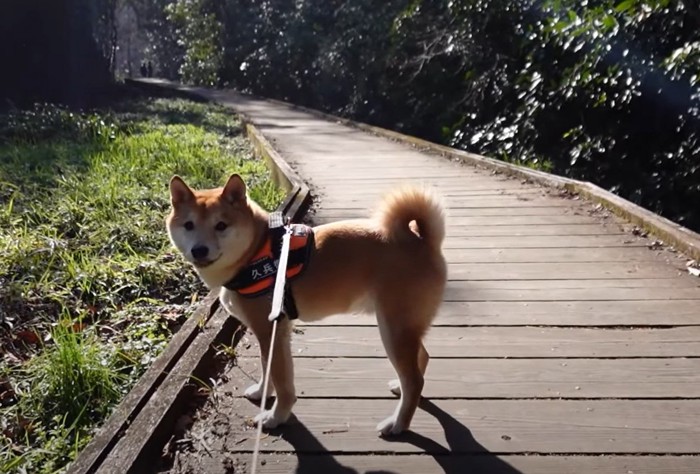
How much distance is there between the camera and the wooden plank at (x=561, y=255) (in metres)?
4.42

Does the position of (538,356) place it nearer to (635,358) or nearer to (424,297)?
(635,358)

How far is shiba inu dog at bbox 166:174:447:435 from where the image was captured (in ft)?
8.41

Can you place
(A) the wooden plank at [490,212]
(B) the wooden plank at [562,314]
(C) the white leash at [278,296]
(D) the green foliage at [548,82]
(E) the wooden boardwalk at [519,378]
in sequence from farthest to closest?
(D) the green foliage at [548,82]
(A) the wooden plank at [490,212]
(B) the wooden plank at [562,314]
(E) the wooden boardwalk at [519,378]
(C) the white leash at [278,296]

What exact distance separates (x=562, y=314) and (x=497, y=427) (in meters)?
1.19

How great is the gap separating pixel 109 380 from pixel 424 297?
4.57 ft

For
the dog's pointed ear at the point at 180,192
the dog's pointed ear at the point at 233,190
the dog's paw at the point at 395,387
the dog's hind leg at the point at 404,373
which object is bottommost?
the dog's paw at the point at 395,387

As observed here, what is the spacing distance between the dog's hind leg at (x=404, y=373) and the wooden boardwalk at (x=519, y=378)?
60 millimetres

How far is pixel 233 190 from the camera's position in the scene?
9.07ft

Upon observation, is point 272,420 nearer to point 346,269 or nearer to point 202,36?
point 346,269

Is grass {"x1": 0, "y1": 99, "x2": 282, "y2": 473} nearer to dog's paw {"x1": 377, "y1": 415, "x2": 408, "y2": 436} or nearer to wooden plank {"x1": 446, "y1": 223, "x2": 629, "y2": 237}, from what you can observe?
dog's paw {"x1": 377, "y1": 415, "x2": 408, "y2": 436}

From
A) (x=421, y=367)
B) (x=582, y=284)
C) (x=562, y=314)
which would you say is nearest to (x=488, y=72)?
(x=582, y=284)

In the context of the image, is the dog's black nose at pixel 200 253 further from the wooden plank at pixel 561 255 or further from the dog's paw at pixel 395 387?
the wooden plank at pixel 561 255

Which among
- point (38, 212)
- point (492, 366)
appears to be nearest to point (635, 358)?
point (492, 366)

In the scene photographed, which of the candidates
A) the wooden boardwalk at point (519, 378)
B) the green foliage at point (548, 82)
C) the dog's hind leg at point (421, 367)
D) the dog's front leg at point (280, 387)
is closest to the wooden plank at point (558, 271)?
the wooden boardwalk at point (519, 378)
